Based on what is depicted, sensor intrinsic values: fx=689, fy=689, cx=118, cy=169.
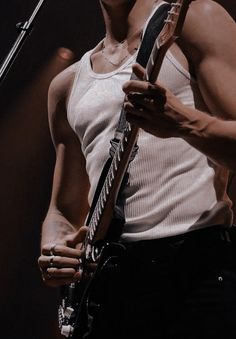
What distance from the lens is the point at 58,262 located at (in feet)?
4.39

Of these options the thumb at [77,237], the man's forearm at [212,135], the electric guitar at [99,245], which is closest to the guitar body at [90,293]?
the electric guitar at [99,245]

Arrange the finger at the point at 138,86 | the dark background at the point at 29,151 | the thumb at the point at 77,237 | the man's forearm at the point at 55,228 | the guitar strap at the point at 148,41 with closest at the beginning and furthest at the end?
1. the finger at the point at 138,86
2. the guitar strap at the point at 148,41
3. the thumb at the point at 77,237
4. the man's forearm at the point at 55,228
5. the dark background at the point at 29,151

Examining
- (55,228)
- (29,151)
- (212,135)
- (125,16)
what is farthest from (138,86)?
(29,151)

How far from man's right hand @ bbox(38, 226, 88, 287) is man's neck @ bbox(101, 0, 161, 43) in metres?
0.46

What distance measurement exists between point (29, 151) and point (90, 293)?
1.66 metres

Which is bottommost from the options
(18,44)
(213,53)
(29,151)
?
(29,151)

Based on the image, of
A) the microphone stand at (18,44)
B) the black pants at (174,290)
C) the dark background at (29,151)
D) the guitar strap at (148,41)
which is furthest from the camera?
the dark background at (29,151)

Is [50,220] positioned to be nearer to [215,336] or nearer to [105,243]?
[105,243]

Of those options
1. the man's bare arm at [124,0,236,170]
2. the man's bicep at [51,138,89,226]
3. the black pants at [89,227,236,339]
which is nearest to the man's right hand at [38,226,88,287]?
the black pants at [89,227,236,339]

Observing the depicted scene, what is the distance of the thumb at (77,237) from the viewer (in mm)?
1339

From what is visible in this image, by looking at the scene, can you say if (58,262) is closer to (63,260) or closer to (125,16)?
(63,260)

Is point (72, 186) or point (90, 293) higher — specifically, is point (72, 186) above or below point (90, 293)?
below

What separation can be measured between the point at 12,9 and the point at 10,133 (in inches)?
20.0

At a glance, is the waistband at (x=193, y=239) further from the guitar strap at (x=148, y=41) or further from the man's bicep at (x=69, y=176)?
the man's bicep at (x=69, y=176)
